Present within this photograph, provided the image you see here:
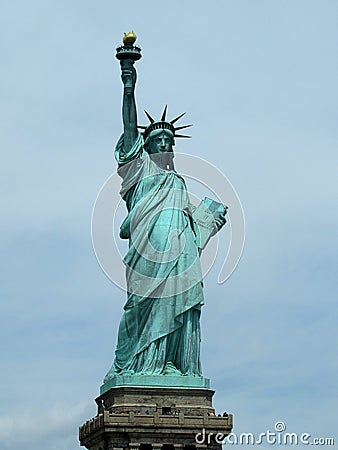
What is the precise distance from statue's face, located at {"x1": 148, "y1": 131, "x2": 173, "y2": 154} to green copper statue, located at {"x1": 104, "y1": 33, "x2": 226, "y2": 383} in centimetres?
3

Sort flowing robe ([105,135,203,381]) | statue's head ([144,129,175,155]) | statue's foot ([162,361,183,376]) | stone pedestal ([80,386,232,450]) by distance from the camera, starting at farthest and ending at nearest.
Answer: statue's head ([144,129,175,155]), flowing robe ([105,135,203,381]), statue's foot ([162,361,183,376]), stone pedestal ([80,386,232,450])

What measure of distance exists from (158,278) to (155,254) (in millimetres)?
882

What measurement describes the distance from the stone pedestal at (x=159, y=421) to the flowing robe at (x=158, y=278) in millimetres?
1016

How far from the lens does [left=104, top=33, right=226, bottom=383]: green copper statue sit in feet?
178

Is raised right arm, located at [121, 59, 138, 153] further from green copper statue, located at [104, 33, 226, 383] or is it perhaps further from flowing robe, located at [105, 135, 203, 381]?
flowing robe, located at [105, 135, 203, 381]

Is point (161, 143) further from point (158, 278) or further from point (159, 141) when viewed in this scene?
point (158, 278)

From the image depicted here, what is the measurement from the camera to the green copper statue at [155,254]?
178 ft

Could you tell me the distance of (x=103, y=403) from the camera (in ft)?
179

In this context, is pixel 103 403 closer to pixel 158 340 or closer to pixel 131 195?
pixel 158 340

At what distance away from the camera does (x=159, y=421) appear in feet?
171

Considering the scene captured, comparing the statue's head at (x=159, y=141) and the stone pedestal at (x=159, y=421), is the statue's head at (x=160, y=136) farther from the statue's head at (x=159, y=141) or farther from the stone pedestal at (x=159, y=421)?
the stone pedestal at (x=159, y=421)

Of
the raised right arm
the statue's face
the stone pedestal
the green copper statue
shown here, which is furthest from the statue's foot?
the raised right arm

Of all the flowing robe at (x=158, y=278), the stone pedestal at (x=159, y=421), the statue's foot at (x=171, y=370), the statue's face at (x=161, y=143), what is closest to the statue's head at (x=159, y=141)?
the statue's face at (x=161, y=143)

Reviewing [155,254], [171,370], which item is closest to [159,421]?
[171,370]
